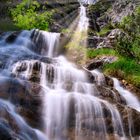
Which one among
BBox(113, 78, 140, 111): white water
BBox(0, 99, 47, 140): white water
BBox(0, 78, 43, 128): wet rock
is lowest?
BBox(0, 99, 47, 140): white water

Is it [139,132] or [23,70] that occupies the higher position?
[23,70]

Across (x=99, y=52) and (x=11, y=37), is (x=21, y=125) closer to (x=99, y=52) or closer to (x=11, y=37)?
(x=99, y=52)

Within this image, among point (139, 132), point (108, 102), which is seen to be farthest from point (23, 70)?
point (139, 132)

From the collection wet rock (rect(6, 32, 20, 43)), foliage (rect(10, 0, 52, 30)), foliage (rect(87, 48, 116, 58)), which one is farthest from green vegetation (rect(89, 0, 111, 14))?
wet rock (rect(6, 32, 20, 43))

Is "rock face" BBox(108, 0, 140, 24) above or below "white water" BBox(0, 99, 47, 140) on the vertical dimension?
above

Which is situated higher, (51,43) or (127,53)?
(51,43)

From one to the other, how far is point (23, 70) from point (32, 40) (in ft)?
27.4

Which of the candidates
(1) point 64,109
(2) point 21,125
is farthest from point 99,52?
(2) point 21,125

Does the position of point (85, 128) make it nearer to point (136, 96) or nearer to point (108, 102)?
point (108, 102)

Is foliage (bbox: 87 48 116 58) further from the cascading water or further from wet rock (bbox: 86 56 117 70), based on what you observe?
the cascading water

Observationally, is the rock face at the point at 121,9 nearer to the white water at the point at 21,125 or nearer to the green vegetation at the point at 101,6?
the green vegetation at the point at 101,6

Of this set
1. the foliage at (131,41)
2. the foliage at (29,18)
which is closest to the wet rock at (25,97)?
the foliage at (131,41)

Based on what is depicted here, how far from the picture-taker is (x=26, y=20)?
29406mm

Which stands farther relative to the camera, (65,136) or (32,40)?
(32,40)
